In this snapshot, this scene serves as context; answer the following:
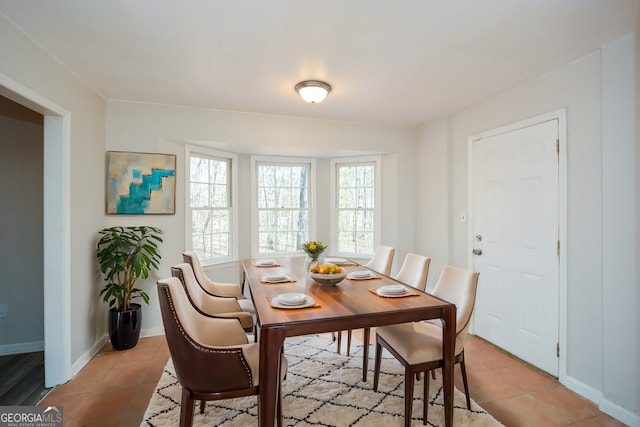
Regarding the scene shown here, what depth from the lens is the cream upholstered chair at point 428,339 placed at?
181 centimetres

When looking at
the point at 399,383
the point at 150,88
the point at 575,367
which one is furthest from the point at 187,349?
the point at 575,367

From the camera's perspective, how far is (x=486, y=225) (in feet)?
10.6

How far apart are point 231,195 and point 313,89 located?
6.63 feet

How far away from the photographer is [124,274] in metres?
3.09

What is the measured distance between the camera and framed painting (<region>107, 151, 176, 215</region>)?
3.20 metres

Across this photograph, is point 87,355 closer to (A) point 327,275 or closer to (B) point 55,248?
(B) point 55,248

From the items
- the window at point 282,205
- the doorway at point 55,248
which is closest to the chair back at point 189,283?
the doorway at point 55,248

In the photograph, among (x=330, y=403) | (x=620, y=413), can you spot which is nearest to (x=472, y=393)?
(x=620, y=413)

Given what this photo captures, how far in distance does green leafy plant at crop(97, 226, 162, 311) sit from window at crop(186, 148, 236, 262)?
48 cm

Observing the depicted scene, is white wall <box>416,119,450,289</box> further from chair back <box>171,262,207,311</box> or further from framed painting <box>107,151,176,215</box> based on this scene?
framed painting <box>107,151,176,215</box>

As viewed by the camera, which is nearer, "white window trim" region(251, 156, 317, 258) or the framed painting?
the framed painting

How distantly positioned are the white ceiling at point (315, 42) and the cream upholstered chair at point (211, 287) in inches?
61.7

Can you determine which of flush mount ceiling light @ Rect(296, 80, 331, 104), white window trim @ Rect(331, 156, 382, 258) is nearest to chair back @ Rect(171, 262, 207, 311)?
flush mount ceiling light @ Rect(296, 80, 331, 104)

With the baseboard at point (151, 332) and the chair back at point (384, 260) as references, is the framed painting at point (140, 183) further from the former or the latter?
the chair back at point (384, 260)
